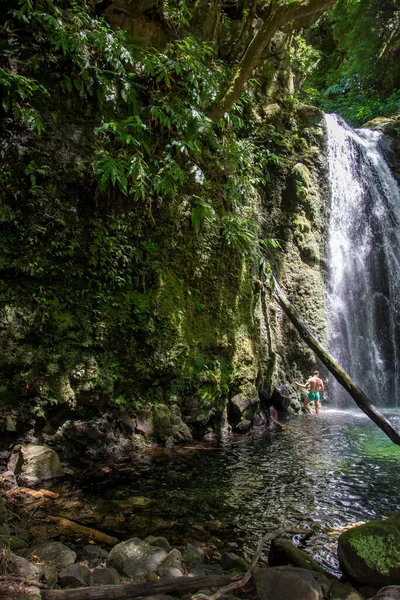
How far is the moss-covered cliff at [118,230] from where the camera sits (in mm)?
5098

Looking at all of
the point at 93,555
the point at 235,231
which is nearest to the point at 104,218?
the point at 235,231

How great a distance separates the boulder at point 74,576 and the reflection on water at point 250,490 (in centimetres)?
96

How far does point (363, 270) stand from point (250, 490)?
974cm

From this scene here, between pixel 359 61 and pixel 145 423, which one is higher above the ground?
pixel 359 61

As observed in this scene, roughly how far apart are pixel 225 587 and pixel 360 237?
1218 centimetres

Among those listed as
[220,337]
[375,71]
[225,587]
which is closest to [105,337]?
[220,337]

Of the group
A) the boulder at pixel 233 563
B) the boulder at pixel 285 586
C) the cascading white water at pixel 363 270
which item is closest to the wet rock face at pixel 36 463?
the boulder at pixel 233 563

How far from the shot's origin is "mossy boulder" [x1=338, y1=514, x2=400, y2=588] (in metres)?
2.55

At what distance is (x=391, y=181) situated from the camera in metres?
14.1

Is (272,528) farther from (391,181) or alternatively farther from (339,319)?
(391,181)

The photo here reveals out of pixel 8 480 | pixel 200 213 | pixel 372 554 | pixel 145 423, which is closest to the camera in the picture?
pixel 372 554

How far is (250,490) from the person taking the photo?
450 centimetres

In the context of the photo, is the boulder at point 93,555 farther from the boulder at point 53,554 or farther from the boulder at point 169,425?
the boulder at point 169,425

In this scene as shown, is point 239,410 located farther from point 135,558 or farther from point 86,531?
point 135,558
